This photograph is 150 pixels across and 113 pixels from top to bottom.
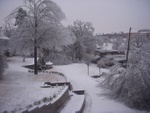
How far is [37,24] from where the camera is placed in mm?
12195

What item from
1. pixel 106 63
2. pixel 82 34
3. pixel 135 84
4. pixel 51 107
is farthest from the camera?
pixel 82 34

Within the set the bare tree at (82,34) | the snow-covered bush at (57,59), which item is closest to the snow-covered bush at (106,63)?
the bare tree at (82,34)

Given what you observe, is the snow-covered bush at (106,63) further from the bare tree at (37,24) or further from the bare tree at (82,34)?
the bare tree at (37,24)

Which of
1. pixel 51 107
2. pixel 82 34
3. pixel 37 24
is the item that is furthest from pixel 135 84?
pixel 82 34

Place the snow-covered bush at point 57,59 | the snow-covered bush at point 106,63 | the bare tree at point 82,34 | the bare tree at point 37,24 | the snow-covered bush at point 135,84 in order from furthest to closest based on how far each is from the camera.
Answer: the bare tree at point 82,34, the snow-covered bush at point 106,63, the snow-covered bush at point 57,59, the bare tree at point 37,24, the snow-covered bush at point 135,84

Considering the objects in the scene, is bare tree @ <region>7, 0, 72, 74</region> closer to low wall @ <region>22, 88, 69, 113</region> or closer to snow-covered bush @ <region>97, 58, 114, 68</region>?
low wall @ <region>22, 88, 69, 113</region>

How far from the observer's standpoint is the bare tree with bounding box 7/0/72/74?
1177 centimetres

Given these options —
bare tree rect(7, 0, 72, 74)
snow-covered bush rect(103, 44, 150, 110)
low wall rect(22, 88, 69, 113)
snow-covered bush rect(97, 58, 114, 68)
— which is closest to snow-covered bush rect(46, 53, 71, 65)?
snow-covered bush rect(97, 58, 114, 68)

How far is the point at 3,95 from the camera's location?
7.28 metres

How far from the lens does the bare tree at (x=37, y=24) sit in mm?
11766

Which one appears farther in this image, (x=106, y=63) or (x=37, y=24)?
(x=106, y=63)

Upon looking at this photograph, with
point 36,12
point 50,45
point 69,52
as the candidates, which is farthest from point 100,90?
point 69,52

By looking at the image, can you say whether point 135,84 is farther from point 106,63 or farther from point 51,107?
point 106,63

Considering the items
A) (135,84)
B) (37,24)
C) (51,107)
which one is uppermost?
(37,24)
